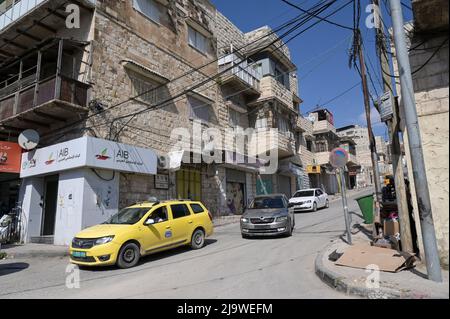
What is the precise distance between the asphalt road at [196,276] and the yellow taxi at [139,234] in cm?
35

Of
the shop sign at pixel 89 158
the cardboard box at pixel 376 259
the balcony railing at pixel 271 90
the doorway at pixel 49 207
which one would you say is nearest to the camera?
the cardboard box at pixel 376 259

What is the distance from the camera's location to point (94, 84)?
13.8 metres

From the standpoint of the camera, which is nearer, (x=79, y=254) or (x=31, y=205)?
(x=79, y=254)

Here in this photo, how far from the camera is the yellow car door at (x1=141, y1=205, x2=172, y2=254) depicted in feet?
29.4

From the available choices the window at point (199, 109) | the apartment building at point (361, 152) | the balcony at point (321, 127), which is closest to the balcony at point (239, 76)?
the window at point (199, 109)

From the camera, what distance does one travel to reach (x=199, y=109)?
20.0 m

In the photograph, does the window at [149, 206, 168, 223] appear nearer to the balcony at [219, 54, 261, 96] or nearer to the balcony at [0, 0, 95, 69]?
the balcony at [0, 0, 95, 69]

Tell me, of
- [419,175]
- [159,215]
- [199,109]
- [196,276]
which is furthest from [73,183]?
[419,175]

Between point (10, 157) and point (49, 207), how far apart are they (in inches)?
108

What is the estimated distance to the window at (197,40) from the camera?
20.4 meters

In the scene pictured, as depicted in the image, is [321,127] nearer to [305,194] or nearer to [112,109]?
[305,194]

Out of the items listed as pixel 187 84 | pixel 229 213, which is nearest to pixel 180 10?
pixel 187 84

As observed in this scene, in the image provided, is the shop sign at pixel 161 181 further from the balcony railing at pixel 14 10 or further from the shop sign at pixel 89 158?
the balcony railing at pixel 14 10

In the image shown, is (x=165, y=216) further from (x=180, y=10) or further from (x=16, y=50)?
(x=180, y=10)
